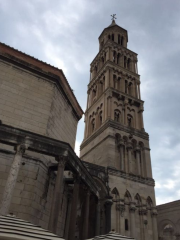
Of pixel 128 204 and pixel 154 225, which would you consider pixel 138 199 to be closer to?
pixel 128 204

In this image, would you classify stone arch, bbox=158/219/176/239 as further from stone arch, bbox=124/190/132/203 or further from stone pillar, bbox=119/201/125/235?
stone pillar, bbox=119/201/125/235

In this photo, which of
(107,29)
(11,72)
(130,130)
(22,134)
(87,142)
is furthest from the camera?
(107,29)

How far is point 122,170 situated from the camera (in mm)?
25047

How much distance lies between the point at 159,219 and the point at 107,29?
33228 millimetres

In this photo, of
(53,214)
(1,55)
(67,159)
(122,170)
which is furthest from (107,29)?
(53,214)

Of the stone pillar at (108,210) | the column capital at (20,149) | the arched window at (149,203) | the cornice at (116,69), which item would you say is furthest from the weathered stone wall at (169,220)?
the column capital at (20,149)

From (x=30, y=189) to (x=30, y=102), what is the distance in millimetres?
5594

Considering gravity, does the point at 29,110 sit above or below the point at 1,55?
below

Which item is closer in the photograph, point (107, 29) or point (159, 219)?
point (159, 219)

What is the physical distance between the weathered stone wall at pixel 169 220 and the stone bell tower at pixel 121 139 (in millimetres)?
2435

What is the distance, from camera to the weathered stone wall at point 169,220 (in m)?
24.3

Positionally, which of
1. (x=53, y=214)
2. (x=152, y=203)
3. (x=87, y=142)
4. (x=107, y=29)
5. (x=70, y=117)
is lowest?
(x=53, y=214)

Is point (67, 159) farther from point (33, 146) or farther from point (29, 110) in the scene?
point (29, 110)

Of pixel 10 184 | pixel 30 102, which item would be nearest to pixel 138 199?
pixel 30 102
